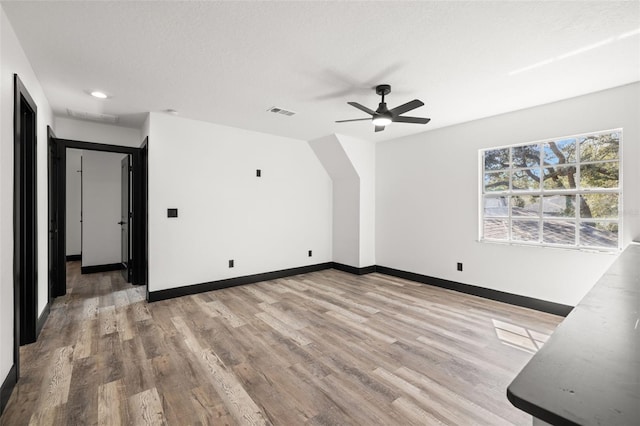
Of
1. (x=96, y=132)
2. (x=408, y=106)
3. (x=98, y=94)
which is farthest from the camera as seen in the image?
(x=96, y=132)

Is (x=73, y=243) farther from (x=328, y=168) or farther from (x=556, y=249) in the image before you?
(x=556, y=249)

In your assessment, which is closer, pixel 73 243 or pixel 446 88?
pixel 446 88

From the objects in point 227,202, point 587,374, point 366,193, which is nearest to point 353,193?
point 366,193

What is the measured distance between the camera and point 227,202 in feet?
15.1

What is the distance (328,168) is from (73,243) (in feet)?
19.1

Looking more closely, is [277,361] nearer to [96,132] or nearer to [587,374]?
[587,374]

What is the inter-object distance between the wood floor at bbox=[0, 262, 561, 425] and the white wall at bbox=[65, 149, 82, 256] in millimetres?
3349

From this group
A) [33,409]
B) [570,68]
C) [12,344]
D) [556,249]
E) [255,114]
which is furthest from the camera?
[255,114]

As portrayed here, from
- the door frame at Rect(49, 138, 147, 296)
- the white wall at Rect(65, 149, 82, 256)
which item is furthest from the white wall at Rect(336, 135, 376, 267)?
the white wall at Rect(65, 149, 82, 256)

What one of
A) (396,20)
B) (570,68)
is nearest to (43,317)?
(396,20)

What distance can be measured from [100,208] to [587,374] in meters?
7.06

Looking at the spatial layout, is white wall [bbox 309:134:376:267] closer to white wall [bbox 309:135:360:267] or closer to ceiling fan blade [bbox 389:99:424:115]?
white wall [bbox 309:135:360:267]

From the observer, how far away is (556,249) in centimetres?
349

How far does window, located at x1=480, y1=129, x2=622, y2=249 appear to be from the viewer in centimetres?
325
